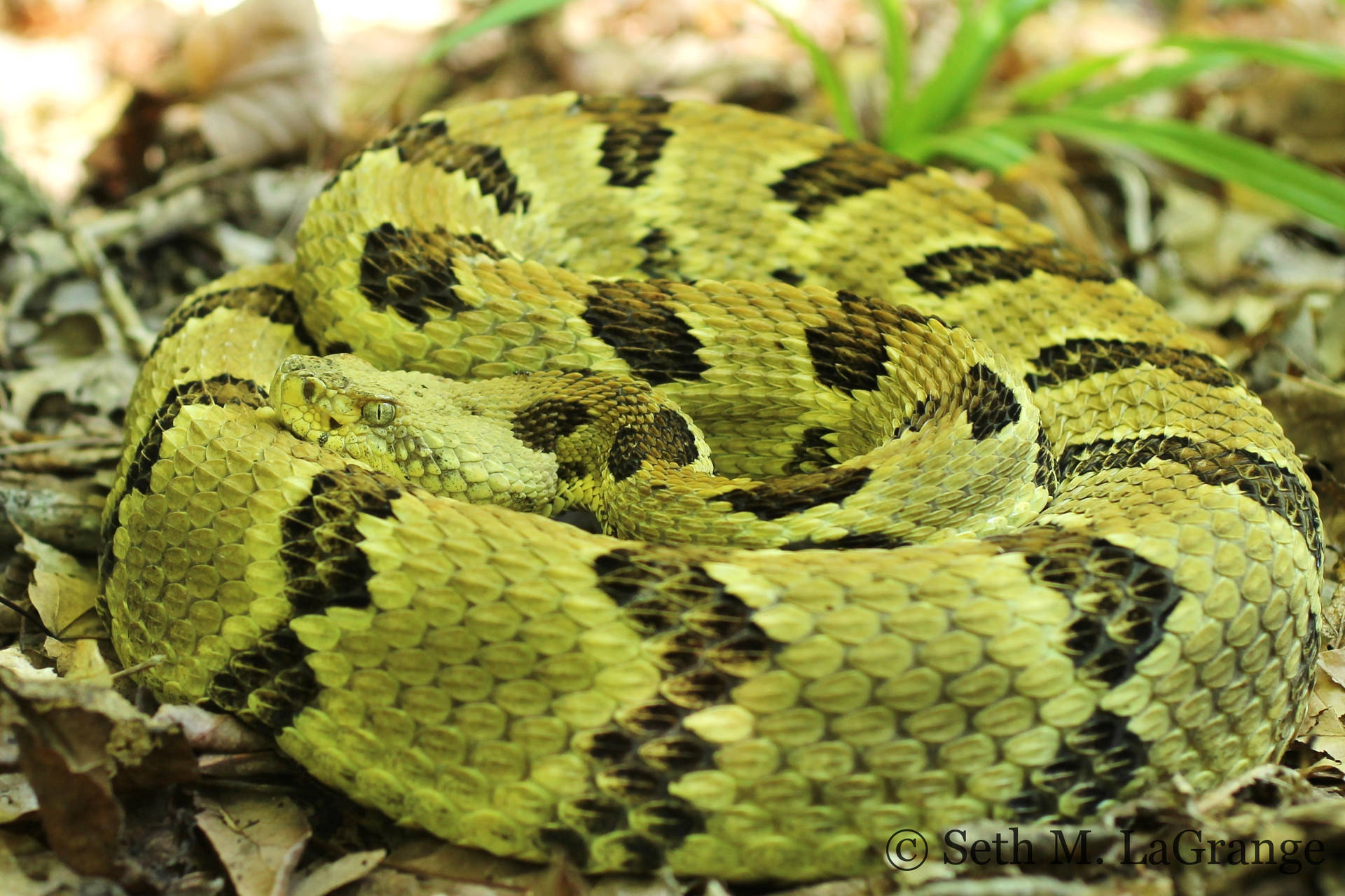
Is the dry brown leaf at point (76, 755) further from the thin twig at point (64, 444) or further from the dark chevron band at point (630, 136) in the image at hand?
the dark chevron band at point (630, 136)

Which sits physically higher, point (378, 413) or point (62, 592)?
point (378, 413)

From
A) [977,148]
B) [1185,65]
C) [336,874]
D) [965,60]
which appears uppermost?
[1185,65]

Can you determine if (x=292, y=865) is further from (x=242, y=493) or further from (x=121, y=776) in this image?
(x=242, y=493)

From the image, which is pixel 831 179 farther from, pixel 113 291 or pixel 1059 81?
pixel 113 291

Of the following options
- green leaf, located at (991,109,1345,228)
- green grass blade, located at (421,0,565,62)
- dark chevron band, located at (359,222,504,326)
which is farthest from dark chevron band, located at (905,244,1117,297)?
green grass blade, located at (421,0,565,62)

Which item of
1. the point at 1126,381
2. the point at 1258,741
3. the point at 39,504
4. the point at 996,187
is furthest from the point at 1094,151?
the point at 39,504

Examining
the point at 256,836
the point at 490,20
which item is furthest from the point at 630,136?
the point at 256,836
